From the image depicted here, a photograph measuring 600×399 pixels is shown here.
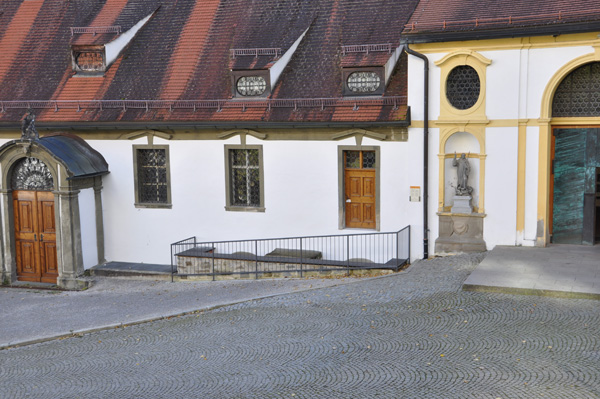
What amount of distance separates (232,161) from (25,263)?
7.11m

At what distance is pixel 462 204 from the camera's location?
58.3 feet

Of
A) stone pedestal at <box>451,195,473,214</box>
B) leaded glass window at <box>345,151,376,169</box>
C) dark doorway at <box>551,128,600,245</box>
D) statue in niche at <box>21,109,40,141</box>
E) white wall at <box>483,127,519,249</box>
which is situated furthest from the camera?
statue in niche at <box>21,109,40,141</box>

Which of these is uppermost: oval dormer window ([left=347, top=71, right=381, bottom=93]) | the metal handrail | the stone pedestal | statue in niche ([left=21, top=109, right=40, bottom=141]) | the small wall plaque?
oval dormer window ([left=347, top=71, right=381, bottom=93])

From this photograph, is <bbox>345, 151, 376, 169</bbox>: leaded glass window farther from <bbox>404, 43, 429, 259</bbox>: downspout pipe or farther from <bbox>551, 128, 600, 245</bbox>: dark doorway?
<bbox>551, 128, 600, 245</bbox>: dark doorway

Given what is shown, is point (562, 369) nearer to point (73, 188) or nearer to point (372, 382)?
point (372, 382)

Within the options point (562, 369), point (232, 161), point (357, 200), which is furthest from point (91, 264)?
point (562, 369)

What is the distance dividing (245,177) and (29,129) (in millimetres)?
6234

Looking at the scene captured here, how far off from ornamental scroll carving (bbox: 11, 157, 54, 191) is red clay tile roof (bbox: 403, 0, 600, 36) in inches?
432

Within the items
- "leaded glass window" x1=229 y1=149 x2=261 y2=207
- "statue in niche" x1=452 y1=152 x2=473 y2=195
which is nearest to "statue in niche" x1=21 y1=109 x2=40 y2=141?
"leaded glass window" x1=229 y1=149 x2=261 y2=207

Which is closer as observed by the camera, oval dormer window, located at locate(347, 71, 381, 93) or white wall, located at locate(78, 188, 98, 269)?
oval dormer window, located at locate(347, 71, 381, 93)

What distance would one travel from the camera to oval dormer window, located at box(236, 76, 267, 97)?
2044 centimetres

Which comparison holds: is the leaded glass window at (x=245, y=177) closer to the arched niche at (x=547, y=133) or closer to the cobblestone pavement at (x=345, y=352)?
the cobblestone pavement at (x=345, y=352)

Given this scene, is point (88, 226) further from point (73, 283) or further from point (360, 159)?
point (360, 159)

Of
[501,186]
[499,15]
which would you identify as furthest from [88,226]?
[499,15]
